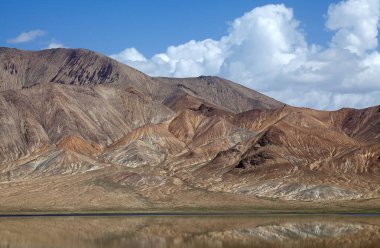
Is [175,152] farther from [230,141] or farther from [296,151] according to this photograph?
[296,151]

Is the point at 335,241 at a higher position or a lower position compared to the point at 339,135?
lower

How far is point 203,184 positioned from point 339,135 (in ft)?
141

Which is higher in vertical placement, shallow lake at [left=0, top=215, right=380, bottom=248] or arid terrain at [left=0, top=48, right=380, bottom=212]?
arid terrain at [left=0, top=48, right=380, bottom=212]

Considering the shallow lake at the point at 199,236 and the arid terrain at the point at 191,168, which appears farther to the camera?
the arid terrain at the point at 191,168

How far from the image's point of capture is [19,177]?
549 ft

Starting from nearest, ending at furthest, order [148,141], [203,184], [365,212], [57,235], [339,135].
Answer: [57,235] < [365,212] < [203,184] < [339,135] < [148,141]

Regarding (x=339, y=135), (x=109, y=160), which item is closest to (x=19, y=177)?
(x=109, y=160)

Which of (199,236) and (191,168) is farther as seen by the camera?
(191,168)

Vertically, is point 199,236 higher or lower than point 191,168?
lower

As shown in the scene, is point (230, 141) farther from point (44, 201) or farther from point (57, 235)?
point (57, 235)

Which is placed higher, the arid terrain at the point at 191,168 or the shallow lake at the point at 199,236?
the arid terrain at the point at 191,168

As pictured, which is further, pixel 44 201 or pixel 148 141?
pixel 148 141

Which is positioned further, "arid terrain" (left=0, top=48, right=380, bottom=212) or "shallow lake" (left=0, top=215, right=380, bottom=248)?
"arid terrain" (left=0, top=48, right=380, bottom=212)

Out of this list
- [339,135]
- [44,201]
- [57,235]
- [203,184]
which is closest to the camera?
[57,235]
